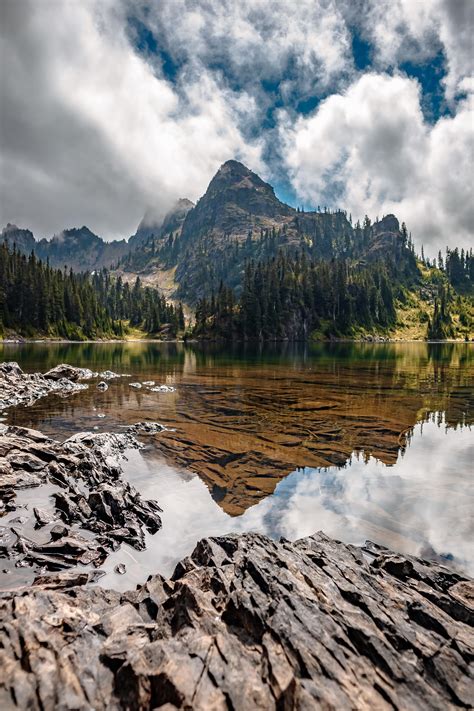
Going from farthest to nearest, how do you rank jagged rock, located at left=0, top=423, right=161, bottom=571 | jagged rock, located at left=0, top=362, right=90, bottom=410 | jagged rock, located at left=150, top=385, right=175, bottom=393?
1. jagged rock, located at left=150, top=385, right=175, bottom=393
2. jagged rock, located at left=0, top=362, right=90, bottom=410
3. jagged rock, located at left=0, top=423, right=161, bottom=571

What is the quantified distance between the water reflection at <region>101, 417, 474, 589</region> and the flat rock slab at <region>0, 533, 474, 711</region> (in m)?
2.56

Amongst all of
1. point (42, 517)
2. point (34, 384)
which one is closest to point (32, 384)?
point (34, 384)

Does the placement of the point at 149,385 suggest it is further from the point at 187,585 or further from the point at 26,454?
the point at 187,585

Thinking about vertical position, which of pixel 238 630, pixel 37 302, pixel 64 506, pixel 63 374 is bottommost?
pixel 64 506

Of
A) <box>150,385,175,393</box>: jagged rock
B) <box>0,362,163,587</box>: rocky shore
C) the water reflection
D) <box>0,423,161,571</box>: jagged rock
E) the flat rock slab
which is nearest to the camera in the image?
the flat rock slab

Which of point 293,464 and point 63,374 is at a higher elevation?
point 63,374

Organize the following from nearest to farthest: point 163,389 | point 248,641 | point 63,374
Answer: point 248,641, point 163,389, point 63,374

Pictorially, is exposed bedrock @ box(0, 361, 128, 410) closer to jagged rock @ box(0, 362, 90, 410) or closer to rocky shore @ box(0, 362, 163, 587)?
jagged rock @ box(0, 362, 90, 410)

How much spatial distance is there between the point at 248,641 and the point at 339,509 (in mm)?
8628

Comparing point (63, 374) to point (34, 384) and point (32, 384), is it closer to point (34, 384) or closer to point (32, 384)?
point (34, 384)

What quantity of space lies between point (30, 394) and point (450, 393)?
4348 centimetres

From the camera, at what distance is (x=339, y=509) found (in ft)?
46.5

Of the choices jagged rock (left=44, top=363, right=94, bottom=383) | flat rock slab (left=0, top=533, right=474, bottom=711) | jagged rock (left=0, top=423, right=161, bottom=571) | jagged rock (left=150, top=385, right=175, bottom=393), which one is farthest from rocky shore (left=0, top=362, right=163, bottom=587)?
jagged rock (left=44, top=363, right=94, bottom=383)

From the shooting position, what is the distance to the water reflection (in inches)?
456
